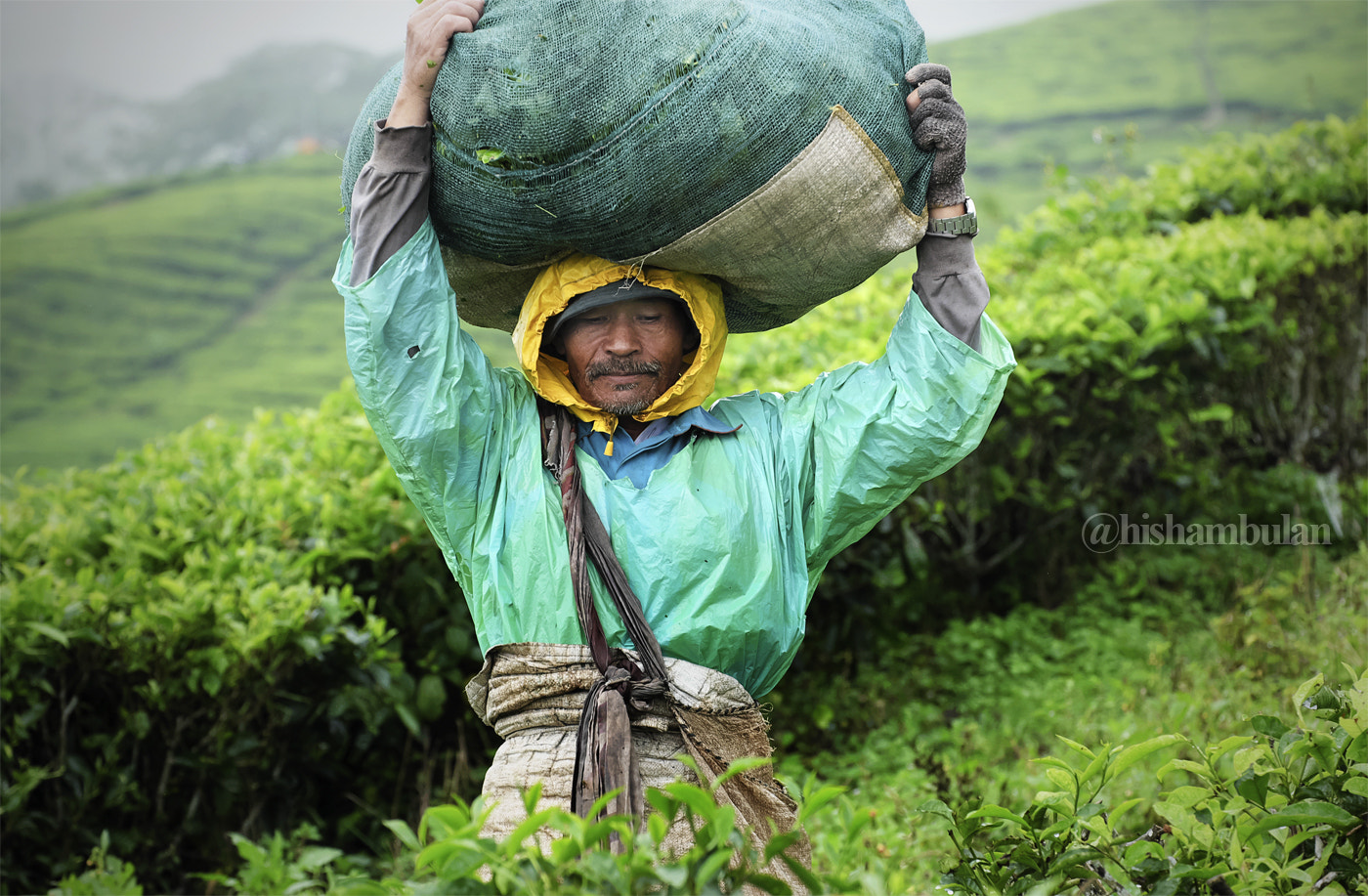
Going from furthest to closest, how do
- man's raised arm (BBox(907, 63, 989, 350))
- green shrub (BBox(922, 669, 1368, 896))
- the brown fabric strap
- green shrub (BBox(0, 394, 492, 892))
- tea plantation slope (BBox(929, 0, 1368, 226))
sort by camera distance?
1. tea plantation slope (BBox(929, 0, 1368, 226))
2. green shrub (BBox(0, 394, 492, 892))
3. man's raised arm (BBox(907, 63, 989, 350))
4. the brown fabric strap
5. green shrub (BBox(922, 669, 1368, 896))

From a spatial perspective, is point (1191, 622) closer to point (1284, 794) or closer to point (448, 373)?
point (1284, 794)

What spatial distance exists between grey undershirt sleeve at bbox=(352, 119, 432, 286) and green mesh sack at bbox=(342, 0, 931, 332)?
0.18ft

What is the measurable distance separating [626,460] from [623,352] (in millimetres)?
217

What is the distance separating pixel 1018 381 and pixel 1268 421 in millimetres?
1642

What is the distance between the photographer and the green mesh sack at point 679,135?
1.94 meters

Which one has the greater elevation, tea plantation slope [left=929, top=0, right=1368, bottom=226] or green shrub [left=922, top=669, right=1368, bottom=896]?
tea plantation slope [left=929, top=0, right=1368, bottom=226]

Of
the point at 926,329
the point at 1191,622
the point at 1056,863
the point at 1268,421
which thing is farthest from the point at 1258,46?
the point at 1056,863

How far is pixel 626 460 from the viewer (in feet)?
7.15

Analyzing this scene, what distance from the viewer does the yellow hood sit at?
218 cm

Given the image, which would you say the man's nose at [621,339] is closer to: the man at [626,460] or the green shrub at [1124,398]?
the man at [626,460]

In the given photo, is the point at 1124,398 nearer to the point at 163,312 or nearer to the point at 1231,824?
the point at 1231,824

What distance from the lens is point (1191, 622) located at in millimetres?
4648
